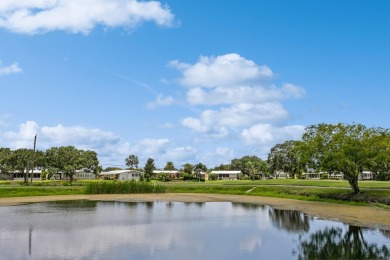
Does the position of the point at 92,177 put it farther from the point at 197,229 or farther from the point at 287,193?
the point at 197,229

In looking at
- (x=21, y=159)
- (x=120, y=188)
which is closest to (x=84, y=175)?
(x=21, y=159)

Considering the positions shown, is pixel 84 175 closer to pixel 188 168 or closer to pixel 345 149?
pixel 188 168

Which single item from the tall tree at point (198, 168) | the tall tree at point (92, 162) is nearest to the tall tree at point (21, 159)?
the tall tree at point (92, 162)

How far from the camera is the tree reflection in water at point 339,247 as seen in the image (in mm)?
26438

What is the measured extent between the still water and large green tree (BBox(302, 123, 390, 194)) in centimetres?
1281

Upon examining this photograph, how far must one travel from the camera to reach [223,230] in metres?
36.2

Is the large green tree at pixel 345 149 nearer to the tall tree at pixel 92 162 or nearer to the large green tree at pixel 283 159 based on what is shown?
the large green tree at pixel 283 159

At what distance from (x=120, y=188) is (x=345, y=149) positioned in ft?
150

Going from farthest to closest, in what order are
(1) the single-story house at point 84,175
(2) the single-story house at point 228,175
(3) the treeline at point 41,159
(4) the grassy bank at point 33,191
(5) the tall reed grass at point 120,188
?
(2) the single-story house at point 228,175
(1) the single-story house at point 84,175
(3) the treeline at point 41,159
(5) the tall reed grass at point 120,188
(4) the grassy bank at point 33,191

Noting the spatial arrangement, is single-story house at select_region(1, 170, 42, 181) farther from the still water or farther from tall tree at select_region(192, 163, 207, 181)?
the still water

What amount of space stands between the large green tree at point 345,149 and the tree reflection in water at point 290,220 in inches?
414

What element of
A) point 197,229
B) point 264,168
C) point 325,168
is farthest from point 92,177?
point 197,229

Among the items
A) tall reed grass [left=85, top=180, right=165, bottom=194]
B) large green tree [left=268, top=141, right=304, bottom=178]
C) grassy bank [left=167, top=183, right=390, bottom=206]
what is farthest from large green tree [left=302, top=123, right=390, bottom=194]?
large green tree [left=268, top=141, right=304, bottom=178]

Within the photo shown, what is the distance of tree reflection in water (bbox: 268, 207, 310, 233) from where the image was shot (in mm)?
38438
